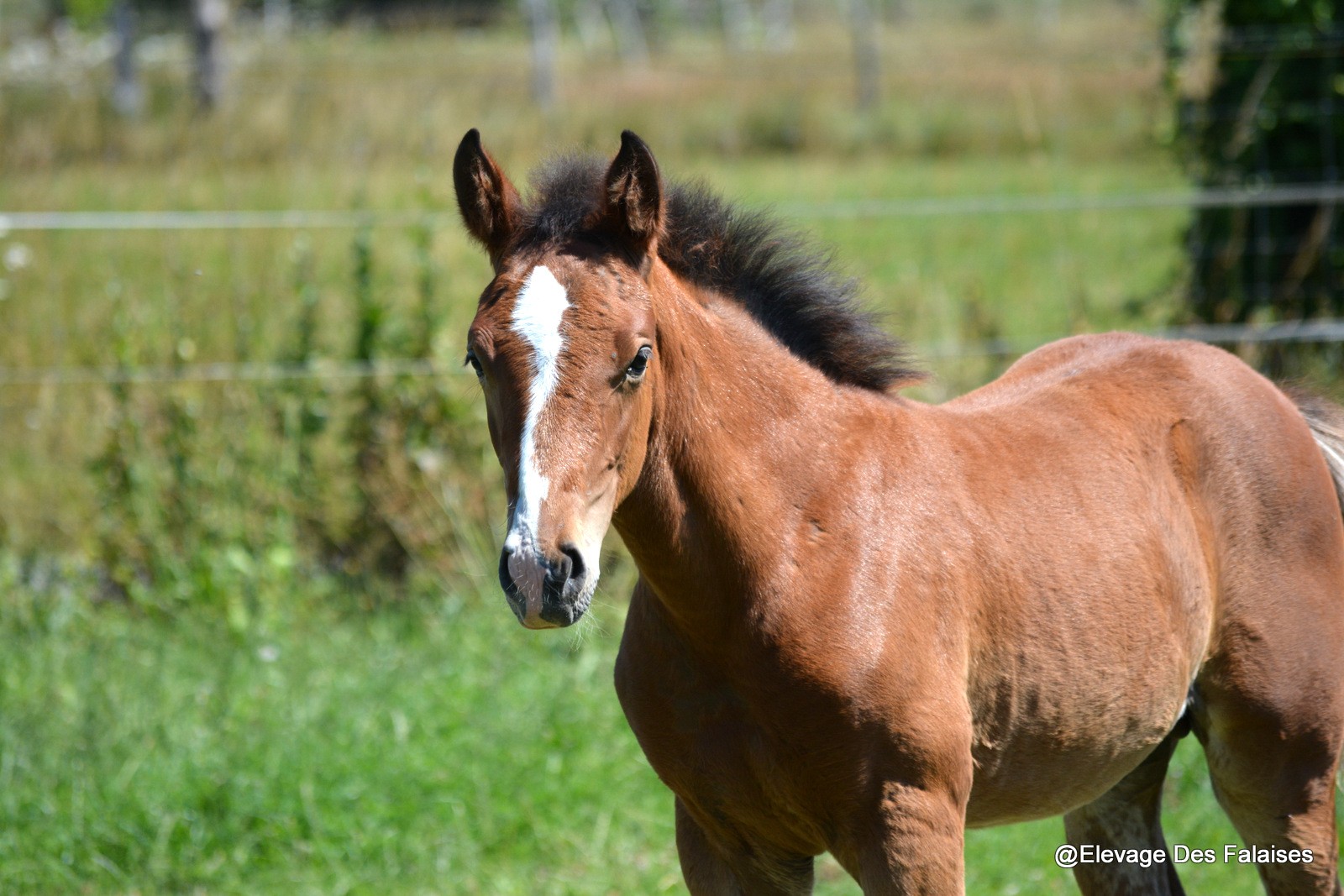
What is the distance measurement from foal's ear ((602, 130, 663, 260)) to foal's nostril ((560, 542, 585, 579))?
64 centimetres

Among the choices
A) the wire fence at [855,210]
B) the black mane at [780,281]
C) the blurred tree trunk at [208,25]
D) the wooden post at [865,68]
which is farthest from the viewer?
the wooden post at [865,68]

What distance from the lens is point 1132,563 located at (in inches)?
110

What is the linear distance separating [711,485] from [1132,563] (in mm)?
1066

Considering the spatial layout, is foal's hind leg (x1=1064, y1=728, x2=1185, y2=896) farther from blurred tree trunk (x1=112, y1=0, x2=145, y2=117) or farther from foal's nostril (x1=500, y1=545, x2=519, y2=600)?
blurred tree trunk (x1=112, y1=0, x2=145, y2=117)

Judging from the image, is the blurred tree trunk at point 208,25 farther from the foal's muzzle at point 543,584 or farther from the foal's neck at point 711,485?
the foal's muzzle at point 543,584

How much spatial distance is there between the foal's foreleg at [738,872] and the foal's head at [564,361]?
899 millimetres

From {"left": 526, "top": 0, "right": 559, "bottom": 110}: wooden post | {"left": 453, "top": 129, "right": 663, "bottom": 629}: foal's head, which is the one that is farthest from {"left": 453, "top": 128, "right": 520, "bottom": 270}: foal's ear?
{"left": 526, "top": 0, "right": 559, "bottom": 110}: wooden post

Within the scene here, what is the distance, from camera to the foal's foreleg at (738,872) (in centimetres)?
265

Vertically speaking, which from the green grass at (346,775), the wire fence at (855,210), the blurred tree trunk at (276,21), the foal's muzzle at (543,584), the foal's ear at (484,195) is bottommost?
the green grass at (346,775)

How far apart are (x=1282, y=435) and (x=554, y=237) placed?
6.56ft

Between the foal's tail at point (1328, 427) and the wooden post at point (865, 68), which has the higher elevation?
the foal's tail at point (1328, 427)

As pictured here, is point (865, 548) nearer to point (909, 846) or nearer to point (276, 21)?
point (909, 846)

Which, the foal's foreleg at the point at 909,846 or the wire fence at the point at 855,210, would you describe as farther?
the wire fence at the point at 855,210

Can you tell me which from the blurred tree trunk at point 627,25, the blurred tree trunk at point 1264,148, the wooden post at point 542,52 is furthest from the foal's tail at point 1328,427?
the blurred tree trunk at point 627,25
